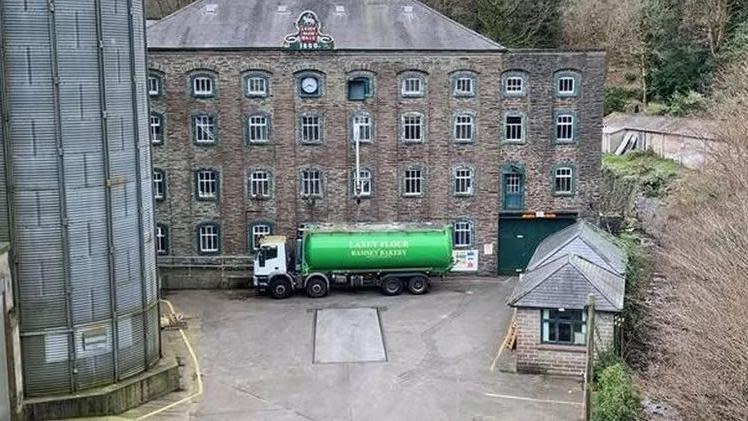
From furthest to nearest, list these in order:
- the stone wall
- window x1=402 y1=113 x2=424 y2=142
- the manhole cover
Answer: window x1=402 y1=113 x2=424 y2=142, the manhole cover, the stone wall

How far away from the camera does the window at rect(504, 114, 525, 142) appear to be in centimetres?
3609

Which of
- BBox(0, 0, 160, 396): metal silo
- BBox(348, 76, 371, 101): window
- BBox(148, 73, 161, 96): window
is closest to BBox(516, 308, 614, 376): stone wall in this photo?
BBox(0, 0, 160, 396): metal silo

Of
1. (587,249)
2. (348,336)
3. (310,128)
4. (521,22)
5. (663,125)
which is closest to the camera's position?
(587,249)

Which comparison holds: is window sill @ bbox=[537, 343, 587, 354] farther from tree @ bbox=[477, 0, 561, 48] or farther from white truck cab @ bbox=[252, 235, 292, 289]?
tree @ bbox=[477, 0, 561, 48]

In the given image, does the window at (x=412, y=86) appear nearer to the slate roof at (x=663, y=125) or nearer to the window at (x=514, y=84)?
the window at (x=514, y=84)

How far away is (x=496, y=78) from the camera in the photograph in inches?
1403

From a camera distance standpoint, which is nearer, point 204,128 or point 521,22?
point 204,128

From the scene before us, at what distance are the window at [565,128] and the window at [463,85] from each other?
3869mm

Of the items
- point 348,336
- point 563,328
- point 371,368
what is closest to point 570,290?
point 563,328

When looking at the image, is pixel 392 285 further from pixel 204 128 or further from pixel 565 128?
pixel 204 128

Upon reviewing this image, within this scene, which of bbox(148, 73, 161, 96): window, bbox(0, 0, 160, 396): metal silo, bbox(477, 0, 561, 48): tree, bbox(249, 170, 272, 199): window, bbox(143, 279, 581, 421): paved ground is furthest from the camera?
bbox(477, 0, 561, 48): tree

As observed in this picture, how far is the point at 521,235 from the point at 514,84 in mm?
6513

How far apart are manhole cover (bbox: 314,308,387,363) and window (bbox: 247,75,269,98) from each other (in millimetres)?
9863

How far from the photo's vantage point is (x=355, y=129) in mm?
35969
